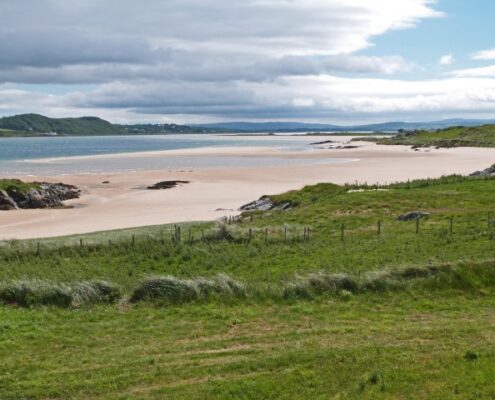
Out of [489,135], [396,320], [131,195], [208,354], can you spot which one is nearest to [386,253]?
[396,320]

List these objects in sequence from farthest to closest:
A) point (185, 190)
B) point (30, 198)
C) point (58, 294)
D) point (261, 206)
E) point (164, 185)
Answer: point (164, 185), point (185, 190), point (30, 198), point (261, 206), point (58, 294)

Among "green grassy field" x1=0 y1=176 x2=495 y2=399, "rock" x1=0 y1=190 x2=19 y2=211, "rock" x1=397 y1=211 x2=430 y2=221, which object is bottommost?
"rock" x1=0 y1=190 x2=19 y2=211

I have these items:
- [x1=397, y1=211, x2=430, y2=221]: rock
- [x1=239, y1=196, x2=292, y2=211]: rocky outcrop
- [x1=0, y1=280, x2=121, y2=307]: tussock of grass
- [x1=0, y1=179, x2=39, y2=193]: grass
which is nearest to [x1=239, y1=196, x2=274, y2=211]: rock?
[x1=239, y1=196, x2=292, y2=211]: rocky outcrop

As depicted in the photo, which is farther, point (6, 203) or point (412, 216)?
point (6, 203)

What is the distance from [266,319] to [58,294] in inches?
280

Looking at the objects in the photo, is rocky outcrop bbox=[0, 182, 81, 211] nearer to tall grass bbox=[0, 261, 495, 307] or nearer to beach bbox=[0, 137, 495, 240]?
beach bbox=[0, 137, 495, 240]

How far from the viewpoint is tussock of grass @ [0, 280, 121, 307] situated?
768 inches

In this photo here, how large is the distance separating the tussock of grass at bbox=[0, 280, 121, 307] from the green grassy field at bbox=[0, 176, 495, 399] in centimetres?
18

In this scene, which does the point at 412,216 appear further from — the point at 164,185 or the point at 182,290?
the point at 164,185

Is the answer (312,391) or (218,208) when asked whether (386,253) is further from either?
(218,208)

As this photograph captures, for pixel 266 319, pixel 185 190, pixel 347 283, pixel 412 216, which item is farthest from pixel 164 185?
pixel 266 319

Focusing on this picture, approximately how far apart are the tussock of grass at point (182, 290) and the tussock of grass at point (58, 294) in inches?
40.8

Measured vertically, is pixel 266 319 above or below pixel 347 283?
below

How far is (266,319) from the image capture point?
17.1 m
